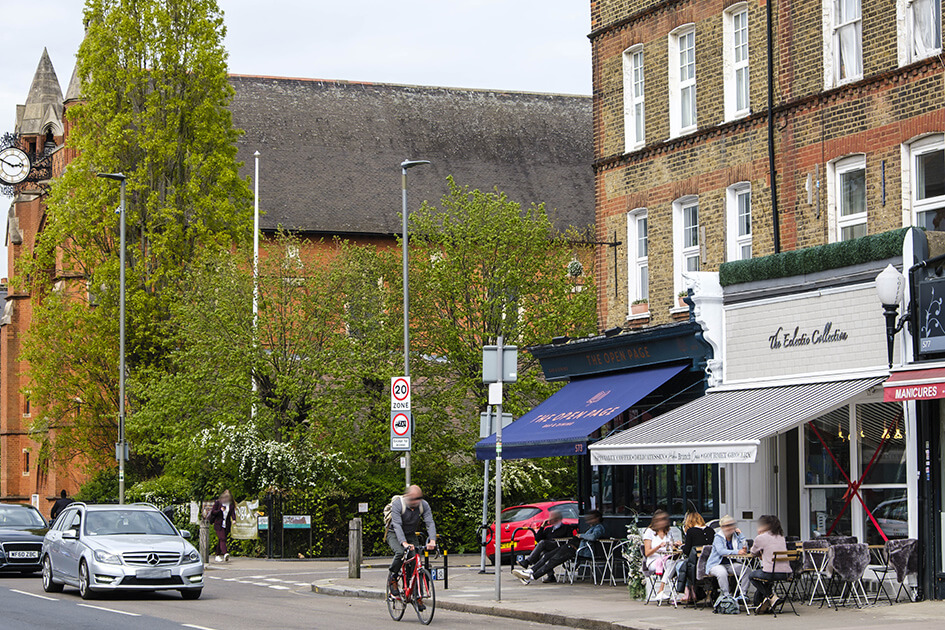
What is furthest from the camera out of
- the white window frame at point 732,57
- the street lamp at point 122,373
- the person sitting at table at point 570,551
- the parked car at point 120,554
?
the street lamp at point 122,373

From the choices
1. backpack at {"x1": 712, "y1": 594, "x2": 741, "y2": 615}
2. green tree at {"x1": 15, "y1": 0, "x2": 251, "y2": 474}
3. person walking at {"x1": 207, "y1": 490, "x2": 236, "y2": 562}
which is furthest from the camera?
green tree at {"x1": 15, "y1": 0, "x2": 251, "y2": 474}

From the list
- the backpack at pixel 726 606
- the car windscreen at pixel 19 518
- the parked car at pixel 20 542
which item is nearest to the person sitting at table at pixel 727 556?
the backpack at pixel 726 606

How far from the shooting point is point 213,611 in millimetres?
19453

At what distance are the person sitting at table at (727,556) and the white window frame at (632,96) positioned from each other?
1034 centimetres

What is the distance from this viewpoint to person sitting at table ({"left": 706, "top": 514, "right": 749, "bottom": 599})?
719 inches

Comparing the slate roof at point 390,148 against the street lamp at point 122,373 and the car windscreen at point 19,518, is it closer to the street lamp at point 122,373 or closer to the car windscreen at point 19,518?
the street lamp at point 122,373

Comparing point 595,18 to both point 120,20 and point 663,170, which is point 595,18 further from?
point 120,20

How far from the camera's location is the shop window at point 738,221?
24.2 meters

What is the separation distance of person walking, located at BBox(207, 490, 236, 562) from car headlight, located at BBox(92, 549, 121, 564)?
1229cm

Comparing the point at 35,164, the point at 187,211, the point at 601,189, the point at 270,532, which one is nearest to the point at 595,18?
the point at 601,189

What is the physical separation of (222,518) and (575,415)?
12274 millimetres

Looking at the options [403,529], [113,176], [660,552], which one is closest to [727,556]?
[660,552]

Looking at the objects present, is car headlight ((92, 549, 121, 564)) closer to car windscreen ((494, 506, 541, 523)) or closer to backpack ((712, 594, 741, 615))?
backpack ((712, 594, 741, 615))

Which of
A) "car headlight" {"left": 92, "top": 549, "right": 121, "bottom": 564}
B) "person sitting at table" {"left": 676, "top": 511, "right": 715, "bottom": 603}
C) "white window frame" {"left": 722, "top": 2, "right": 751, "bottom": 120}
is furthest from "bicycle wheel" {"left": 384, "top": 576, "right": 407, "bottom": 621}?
"white window frame" {"left": 722, "top": 2, "right": 751, "bottom": 120}
